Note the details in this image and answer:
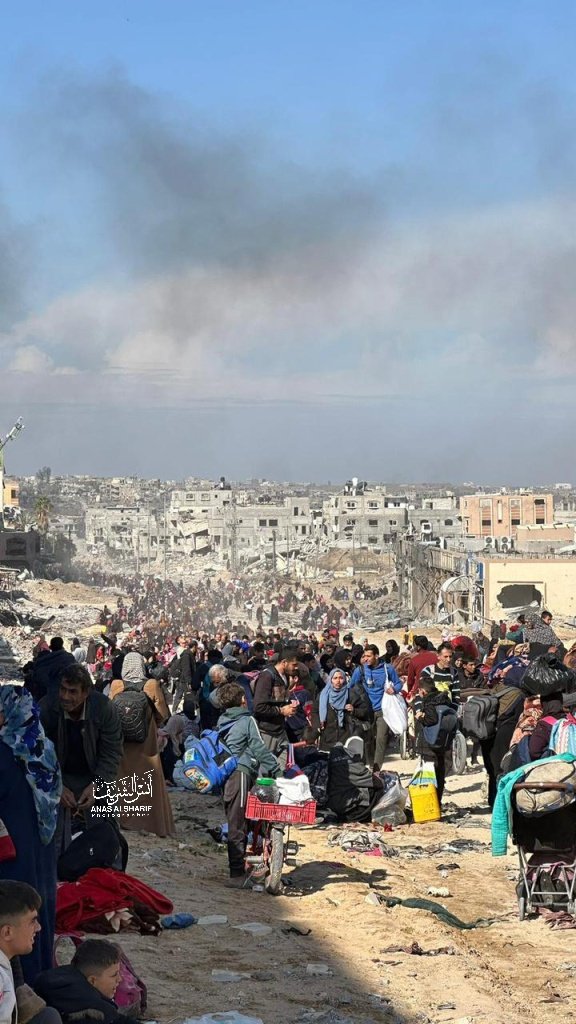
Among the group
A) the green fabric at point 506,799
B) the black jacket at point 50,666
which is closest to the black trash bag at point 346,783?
the black jacket at point 50,666

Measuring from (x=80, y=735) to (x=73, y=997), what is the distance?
265 cm

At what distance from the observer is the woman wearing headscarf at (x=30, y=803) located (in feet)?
18.8

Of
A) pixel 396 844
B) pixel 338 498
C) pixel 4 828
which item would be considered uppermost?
pixel 338 498

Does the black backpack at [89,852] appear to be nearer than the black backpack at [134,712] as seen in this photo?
Yes

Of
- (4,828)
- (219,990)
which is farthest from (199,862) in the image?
(4,828)

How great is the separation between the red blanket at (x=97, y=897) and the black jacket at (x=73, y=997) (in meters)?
1.75

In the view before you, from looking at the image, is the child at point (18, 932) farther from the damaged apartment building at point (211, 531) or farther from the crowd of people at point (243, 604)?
the damaged apartment building at point (211, 531)

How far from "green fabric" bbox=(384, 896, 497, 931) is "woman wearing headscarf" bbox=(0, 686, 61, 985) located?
11.2 feet

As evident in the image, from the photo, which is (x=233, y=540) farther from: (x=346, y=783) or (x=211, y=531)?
(x=346, y=783)

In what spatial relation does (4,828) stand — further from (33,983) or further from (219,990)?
(219,990)

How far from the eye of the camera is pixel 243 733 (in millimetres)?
9234

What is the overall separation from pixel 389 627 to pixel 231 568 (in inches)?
2631

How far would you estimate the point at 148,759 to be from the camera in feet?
34.2

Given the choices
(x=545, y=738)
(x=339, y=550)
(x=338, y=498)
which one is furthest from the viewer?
(x=338, y=498)
